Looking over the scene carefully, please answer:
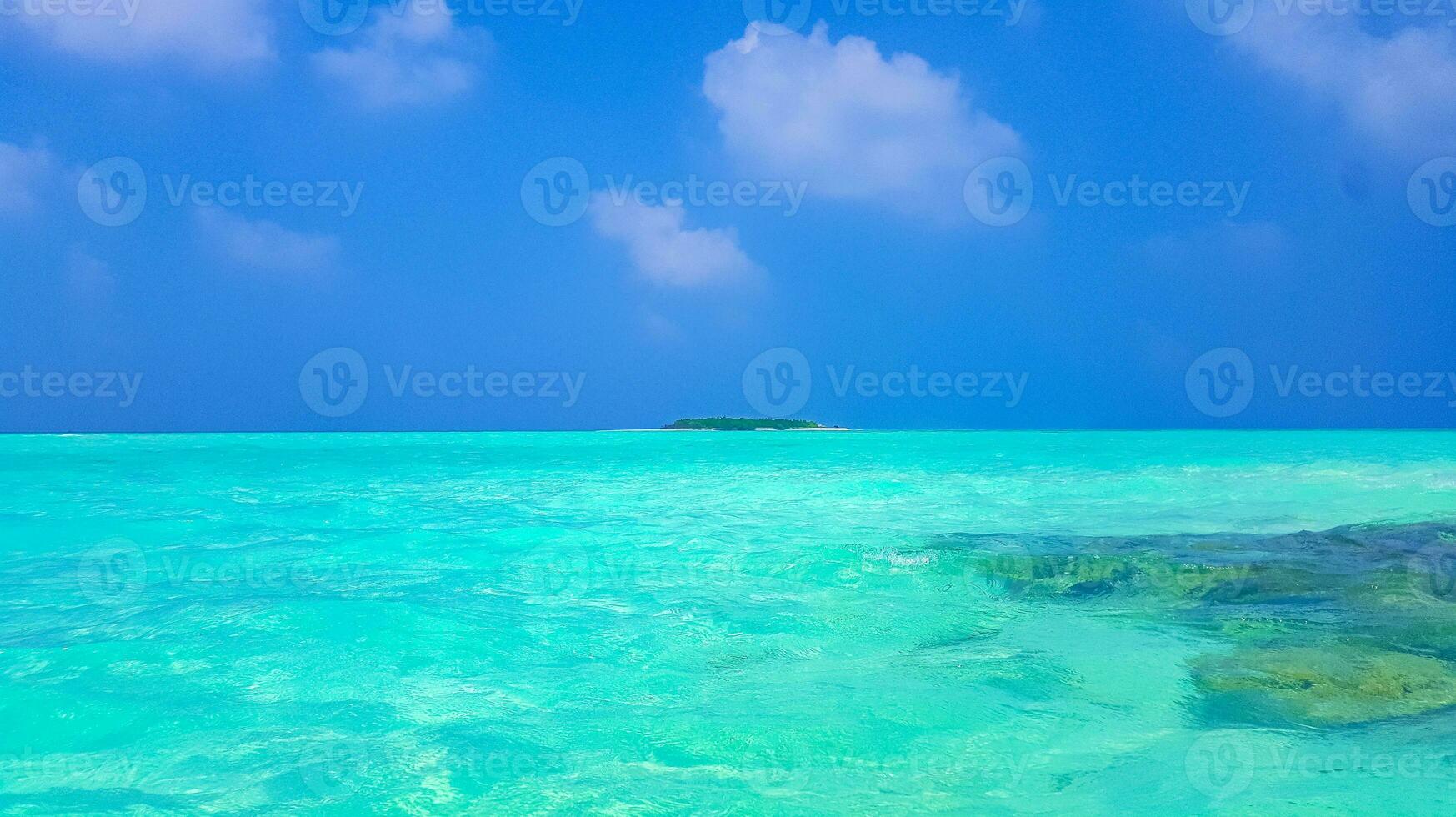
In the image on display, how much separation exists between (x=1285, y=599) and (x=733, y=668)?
Answer: 13.9ft

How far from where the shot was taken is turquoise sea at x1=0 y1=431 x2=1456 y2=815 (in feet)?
11.8

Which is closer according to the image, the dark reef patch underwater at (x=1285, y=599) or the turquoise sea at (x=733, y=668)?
the turquoise sea at (x=733, y=668)

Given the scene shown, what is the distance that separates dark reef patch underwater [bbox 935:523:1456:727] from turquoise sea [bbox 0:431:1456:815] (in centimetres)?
3

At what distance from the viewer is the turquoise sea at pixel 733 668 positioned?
3.59 meters

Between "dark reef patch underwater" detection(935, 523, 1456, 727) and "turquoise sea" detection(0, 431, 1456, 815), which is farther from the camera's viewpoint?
"dark reef patch underwater" detection(935, 523, 1456, 727)

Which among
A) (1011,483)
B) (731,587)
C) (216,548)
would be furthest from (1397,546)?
(216,548)

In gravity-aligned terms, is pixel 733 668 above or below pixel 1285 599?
below

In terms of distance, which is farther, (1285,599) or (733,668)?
(1285,599)

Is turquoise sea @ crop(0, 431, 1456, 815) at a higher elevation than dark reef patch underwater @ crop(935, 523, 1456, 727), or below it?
below

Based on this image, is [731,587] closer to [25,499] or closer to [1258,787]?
[1258,787]

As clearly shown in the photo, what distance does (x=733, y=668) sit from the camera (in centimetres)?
524

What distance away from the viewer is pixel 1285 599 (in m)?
6.50

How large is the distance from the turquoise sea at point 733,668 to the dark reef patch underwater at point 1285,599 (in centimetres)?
3

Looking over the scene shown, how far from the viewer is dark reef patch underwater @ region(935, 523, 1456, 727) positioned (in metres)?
4.33
